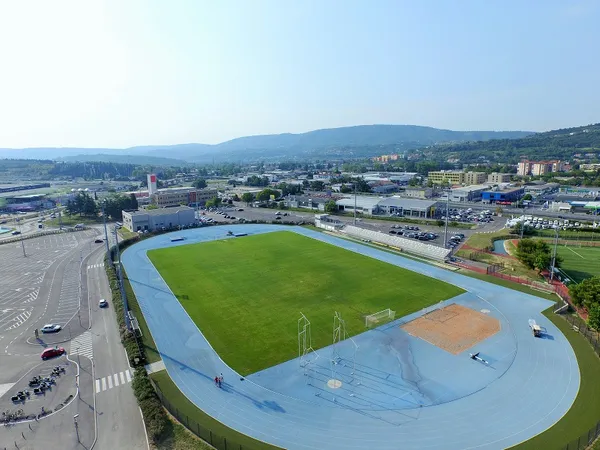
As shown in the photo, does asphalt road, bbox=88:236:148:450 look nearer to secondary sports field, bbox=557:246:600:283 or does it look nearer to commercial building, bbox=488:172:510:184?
secondary sports field, bbox=557:246:600:283

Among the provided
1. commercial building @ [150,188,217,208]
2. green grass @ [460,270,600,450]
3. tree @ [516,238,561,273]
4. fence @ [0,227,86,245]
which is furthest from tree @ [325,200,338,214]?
green grass @ [460,270,600,450]

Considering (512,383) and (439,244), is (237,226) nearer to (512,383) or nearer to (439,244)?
(439,244)

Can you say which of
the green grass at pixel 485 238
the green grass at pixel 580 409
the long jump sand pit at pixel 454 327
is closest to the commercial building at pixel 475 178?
the green grass at pixel 485 238

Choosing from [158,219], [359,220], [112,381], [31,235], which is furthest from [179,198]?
[112,381]

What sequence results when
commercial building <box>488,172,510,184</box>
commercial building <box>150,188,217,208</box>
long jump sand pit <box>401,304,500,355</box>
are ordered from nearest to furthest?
long jump sand pit <box>401,304,500,355</box> → commercial building <box>150,188,217,208</box> → commercial building <box>488,172,510,184</box>

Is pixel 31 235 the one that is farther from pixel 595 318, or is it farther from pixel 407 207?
pixel 595 318

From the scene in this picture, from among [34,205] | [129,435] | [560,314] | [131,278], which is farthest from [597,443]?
[34,205]
